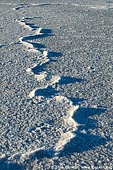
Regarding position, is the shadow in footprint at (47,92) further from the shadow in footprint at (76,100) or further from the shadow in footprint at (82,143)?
the shadow in footprint at (82,143)

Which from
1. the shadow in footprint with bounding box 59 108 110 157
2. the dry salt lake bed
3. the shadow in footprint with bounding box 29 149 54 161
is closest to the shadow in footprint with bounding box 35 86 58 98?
the dry salt lake bed

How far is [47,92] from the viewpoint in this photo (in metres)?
3.12

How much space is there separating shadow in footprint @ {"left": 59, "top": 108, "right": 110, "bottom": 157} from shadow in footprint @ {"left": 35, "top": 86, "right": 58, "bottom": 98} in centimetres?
43

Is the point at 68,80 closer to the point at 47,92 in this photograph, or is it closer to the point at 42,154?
the point at 47,92

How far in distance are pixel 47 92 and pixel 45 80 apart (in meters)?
0.31

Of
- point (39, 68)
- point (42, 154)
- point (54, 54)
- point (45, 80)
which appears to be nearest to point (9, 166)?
point (42, 154)

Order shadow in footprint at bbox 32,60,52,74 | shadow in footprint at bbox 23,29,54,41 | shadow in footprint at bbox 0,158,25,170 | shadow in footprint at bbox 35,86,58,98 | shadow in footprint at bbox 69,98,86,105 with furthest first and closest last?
shadow in footprint at bbox 23,29,54,41 → shadow in footprint at bbox 32,60,52,74 → shadow in footprint at bbox 35,86,58,98 → shadow in footprint at bbox 69,98,86,105 → shadow in footprint at bbox 0,158,25,170

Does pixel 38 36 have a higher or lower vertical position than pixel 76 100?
lower

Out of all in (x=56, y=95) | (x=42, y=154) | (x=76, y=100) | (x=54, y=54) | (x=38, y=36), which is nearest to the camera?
(x=42, y=154)

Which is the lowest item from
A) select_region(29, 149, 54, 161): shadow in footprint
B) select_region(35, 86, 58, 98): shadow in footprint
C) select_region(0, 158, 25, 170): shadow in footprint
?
select_region(35, 86, 58, 98): shadow in footprint

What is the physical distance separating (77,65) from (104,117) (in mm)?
1259

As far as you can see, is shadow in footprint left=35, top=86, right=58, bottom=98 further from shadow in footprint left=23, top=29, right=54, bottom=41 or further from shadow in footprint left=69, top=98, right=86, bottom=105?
shadow in footprint left=23, top=29, right=54, bottom=41

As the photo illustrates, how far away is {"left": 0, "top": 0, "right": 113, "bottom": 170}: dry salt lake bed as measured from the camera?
218 centimetres

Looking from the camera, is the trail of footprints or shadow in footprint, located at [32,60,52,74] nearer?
the trail of footprints
